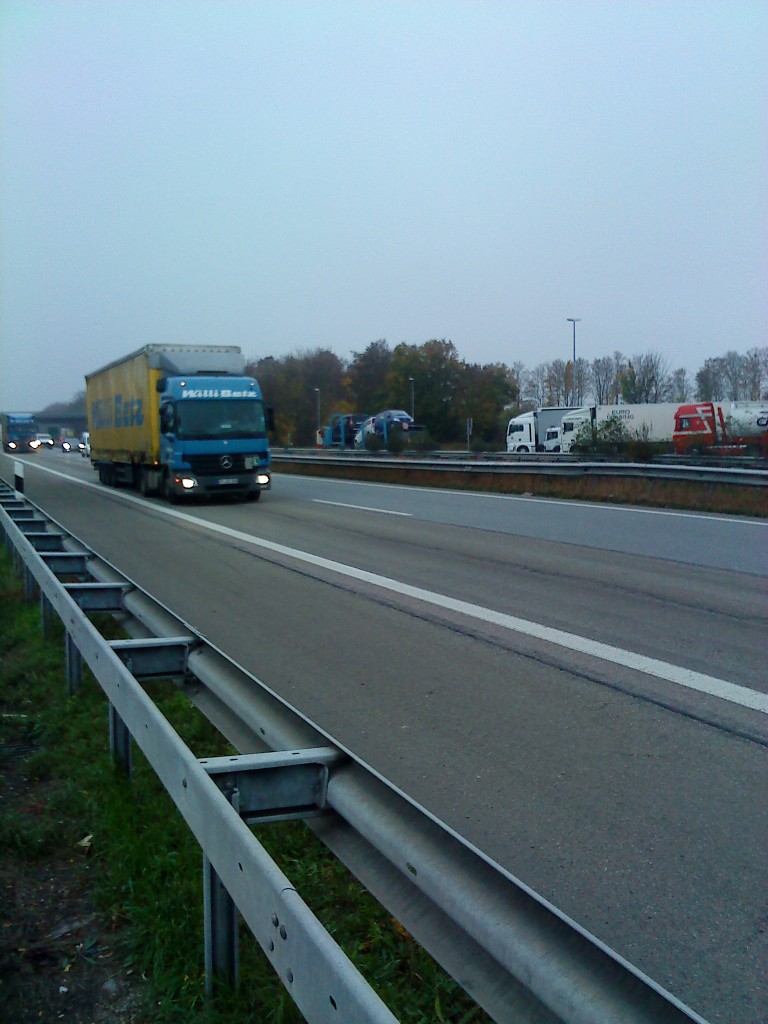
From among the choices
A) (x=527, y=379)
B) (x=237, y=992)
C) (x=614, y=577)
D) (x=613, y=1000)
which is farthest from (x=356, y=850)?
(x=527, y=379)

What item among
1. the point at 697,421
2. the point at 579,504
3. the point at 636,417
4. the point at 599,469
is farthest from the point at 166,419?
the point at 636,417

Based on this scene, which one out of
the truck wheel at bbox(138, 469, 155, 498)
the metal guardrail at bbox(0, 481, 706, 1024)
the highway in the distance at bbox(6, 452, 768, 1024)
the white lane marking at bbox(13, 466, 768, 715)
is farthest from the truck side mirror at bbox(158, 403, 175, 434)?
the metal guardrail at bbox(0, 481, 706, 1024)

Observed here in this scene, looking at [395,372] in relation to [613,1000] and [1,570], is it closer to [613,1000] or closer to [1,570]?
[1,570]

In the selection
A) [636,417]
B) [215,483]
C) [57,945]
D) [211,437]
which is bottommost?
[57,945]

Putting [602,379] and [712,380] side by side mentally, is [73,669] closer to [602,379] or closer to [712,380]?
[712,380]

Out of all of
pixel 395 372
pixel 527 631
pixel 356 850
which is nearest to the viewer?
pixel 356 850

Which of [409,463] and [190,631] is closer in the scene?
[190,631]

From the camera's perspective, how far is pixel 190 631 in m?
5.66

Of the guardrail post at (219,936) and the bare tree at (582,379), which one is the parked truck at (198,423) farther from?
the bare tree at (582,379)

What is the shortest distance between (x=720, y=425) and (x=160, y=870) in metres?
44.4

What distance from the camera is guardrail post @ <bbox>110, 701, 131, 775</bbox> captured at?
538cm

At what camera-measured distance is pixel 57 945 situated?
3.96 metres

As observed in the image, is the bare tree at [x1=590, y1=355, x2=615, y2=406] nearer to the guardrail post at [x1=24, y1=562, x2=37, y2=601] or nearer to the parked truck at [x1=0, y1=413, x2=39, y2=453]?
the parked truck at [x1=0, y1=413, x2=39, y2=453]

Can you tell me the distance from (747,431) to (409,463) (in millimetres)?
20065
